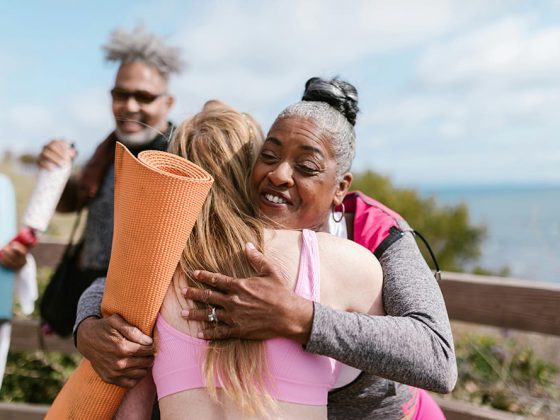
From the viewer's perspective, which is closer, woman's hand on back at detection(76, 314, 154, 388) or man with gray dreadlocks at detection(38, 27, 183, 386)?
woman's hand on back at detection(76, 314, 154, 388)

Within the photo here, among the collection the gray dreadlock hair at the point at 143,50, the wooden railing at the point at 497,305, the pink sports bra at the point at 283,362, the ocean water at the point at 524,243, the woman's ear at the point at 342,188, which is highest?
the gray dreadlock hair at the point at 143,50

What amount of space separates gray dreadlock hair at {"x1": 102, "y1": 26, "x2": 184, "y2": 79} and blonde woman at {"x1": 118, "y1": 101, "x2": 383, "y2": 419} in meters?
1.80

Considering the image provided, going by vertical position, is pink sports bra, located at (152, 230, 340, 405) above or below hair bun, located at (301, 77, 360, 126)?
below

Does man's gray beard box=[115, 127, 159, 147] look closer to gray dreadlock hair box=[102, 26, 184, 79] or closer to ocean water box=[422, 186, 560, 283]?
gray dreadlock hair box=[102, 26, 184, 79]

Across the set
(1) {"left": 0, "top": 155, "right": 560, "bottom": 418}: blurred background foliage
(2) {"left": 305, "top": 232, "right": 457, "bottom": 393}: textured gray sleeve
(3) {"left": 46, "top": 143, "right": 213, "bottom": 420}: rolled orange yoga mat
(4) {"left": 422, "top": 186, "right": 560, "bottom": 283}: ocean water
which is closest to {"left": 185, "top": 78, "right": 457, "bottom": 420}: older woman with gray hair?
(2) {"left": 305, "top": 232, "right": 457, "bottom": 393}: textured gray sleeve

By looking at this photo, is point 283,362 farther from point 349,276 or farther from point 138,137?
point 138,137

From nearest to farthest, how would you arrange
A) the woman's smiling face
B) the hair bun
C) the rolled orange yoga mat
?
the rolled orange yoga mat → the woman's smiling face → the hair bun

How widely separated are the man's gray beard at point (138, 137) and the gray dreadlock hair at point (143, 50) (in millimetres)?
502

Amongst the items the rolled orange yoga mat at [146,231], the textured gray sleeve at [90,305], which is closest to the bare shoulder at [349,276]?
the rolled orange yoga mat at [146,231]

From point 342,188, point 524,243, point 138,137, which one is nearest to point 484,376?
point 342,188

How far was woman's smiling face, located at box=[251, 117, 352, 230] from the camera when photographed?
1.68m

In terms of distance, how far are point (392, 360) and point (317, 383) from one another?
19 cm

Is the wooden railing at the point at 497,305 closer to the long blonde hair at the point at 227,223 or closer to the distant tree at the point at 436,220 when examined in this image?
the long blonde hair at the point at 227,223

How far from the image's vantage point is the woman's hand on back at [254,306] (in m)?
1.33
